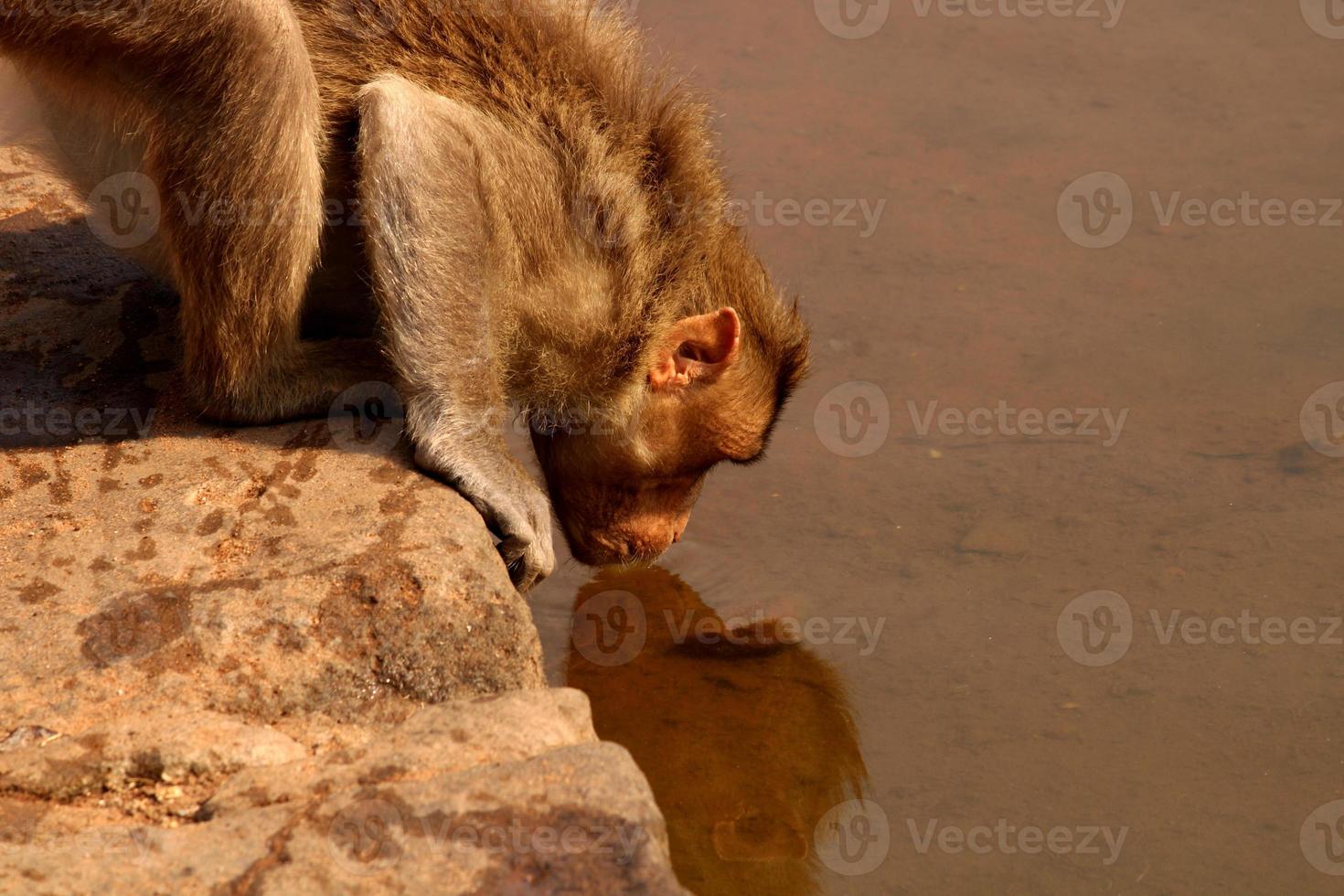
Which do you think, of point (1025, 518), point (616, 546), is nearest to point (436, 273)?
point (616, 546)

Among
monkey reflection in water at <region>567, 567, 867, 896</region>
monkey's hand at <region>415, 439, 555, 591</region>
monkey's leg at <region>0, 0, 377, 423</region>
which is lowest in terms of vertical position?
monkey reflection in water at <region>567, 567, 867, 896</region>

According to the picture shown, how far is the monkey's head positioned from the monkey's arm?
1.88ft

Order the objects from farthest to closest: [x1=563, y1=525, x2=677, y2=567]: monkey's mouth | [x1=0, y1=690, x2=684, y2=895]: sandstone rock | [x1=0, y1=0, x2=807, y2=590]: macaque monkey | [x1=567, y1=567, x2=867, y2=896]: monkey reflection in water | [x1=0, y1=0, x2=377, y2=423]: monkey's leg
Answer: [x1=563, y1=525, x2=677, y2=567]: monkey's mouth, [x1=567, y1=567, x2=867, y2=896]: monkey reflection in water, [x1=0, y1=0, x2=807, y2=590]: macaque monkey, [x1=0, y1=0, x2=377, y2=423]: monkey's leg, [x1=0, y1=690, x2=684, y2=895]: sandstone rock

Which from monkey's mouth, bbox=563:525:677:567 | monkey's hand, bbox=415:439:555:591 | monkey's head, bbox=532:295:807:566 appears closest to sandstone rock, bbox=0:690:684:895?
monkey's hand, bbox=415:439:555:591

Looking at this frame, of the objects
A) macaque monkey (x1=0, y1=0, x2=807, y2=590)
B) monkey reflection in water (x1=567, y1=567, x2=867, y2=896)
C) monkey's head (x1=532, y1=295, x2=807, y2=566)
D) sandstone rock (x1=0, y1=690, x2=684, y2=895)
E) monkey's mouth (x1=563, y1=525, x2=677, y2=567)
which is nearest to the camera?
sandstone rock (x1=0, y1=690, x2=684, y2=895)

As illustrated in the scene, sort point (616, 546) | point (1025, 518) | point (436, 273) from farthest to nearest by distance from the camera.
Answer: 1. point (1025, 518)
2. point (616, 546)
3. point (436, 273)

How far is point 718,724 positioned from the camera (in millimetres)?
5086

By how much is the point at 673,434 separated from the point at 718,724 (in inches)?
39.7

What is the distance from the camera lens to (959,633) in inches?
212

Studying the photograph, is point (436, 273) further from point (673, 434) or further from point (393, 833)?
point (393, 833)

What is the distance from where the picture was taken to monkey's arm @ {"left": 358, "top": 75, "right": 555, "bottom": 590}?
166 inches

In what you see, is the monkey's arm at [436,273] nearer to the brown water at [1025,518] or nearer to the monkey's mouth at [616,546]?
the monkey's mouth at [616,546]

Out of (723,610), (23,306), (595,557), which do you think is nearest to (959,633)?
(723,610)

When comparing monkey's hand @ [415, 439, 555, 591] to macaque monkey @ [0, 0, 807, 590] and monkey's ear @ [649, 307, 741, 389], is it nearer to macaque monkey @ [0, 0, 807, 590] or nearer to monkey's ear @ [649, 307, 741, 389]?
macaque monkey @ [0, 0, 807, 590]
